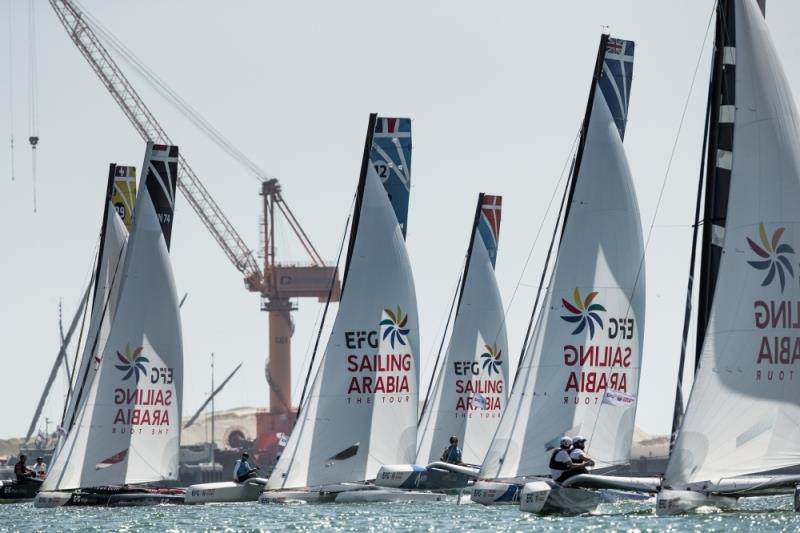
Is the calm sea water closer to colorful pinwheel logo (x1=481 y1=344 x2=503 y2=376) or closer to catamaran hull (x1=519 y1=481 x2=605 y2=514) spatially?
catamaran hull (x1=519 y1=481 x2=605 y2=514)

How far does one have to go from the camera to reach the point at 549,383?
33594 millimetres

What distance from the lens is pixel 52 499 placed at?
38188 millimetres

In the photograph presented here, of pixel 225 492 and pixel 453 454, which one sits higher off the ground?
pixel 453 454

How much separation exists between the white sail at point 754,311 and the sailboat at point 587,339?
515 centimetres

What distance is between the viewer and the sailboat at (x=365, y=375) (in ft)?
123

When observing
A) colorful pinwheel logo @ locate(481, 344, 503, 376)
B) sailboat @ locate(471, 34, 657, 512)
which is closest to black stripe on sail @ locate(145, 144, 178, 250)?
sailboat @ locate(471, 34, 657, 512)

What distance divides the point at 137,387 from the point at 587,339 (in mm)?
11203

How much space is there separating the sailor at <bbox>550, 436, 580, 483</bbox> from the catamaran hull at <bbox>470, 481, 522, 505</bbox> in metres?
2.13

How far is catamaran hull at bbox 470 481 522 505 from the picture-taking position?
33.1 meters

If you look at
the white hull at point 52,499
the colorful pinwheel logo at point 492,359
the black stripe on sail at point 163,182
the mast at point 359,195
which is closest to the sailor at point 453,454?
the colorful pinwheel logo at point 492,359

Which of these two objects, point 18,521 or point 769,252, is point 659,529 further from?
point 18,521

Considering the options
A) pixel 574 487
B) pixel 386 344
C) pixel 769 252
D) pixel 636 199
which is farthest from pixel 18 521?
pixel 769 252

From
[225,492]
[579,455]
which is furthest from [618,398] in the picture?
[225,492]

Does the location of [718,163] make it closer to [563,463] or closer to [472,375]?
[563,463]
